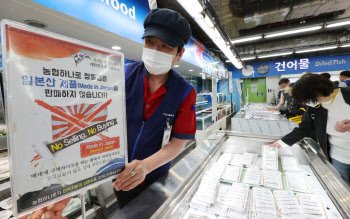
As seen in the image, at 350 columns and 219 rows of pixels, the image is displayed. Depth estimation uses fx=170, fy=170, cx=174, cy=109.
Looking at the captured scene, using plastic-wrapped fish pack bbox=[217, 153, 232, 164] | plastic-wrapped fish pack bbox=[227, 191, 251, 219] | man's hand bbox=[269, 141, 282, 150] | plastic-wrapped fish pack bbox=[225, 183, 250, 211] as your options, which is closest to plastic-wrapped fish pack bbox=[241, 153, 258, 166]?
plastic-wrapped fish pack bbox=[217, 153, 232, 164]

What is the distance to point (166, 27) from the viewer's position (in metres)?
0.95

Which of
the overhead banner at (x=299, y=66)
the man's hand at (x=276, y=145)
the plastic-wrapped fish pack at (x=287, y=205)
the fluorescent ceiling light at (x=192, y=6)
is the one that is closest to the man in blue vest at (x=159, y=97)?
the plastic-wrapped fish pack at (x=287, y=205)

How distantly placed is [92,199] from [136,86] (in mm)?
1115

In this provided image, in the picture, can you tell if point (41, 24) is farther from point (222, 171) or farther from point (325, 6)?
point (325, 6)

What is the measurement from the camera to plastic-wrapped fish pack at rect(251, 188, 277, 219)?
0.89 metres

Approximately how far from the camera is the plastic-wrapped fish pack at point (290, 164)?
1443mm

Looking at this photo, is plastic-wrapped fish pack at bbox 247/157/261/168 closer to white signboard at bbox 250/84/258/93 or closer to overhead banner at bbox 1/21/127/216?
overhead banner at bbox 1/21/127/216

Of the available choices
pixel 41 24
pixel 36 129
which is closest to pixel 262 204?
pixel 36 129

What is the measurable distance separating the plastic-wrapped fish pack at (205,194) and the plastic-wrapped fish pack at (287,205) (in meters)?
0.36

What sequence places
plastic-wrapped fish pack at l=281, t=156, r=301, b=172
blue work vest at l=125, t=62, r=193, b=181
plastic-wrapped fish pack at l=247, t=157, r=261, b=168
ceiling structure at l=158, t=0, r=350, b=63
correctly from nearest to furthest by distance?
blue work vest at l=125, t=62, r=193, b=181 < plastic-wrapped fish pack at l=281, t=156, r=301, b=172 < plastic-wrapped fish pack at l=247, t=157, r=261, b=168 < ceiling structure at l=158, t=0, r=350, b=63

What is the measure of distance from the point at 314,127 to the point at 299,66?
10680 mm

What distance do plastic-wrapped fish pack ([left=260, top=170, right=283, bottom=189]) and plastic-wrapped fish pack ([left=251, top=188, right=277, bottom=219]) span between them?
106 mm

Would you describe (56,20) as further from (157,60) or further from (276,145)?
(276,145)

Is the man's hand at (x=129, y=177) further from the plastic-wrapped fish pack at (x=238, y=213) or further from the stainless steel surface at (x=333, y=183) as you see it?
the stainless steel surface at (x=333, y=183)
